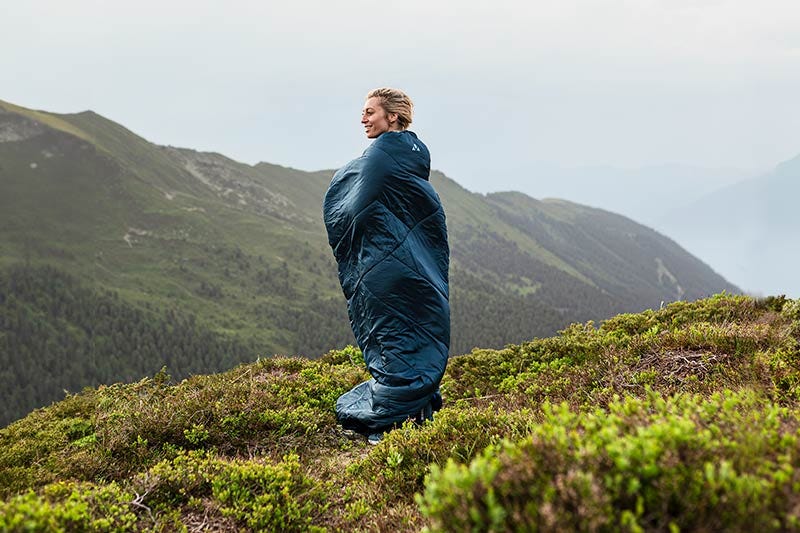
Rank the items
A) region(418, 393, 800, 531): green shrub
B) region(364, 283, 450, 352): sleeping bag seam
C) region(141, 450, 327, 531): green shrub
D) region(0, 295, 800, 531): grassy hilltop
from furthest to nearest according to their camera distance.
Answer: region(364, 283, 450, 352): sleeping bag seam → region(141, 450, 327, 531): green shrub → region(0, 295, 800, 531): grassy hilltop → region(418, 393, 800, 531): green shrub

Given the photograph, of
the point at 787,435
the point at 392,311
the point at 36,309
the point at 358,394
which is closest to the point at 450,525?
the point at 787,435

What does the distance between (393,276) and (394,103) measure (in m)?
2.46

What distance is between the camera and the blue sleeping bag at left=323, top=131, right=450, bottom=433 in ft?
21.2

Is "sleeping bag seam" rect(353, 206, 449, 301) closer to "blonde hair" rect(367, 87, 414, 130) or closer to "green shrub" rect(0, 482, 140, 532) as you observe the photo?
"blonde hair" rect(367, 87, 414, 130)

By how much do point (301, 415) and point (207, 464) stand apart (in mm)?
2141

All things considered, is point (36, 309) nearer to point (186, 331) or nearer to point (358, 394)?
point (186, 331)

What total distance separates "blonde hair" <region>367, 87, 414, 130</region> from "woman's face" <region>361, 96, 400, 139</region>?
56 millimetres

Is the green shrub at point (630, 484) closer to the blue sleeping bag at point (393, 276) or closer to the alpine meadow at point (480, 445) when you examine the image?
the alpine meadow at point (480, 445)

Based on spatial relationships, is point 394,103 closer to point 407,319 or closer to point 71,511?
point 407,319

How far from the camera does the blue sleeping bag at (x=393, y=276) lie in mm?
6457

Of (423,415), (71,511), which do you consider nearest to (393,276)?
(423,415)

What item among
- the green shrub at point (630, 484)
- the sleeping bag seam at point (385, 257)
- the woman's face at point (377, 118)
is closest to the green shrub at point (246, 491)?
the green shrub at point (630, 484)

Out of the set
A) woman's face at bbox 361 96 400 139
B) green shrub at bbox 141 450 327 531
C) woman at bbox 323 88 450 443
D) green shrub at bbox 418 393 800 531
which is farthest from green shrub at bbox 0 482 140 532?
woman's face at bbox 361 96 400 139

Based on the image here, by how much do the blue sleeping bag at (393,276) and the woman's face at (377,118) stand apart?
7.2 inches
